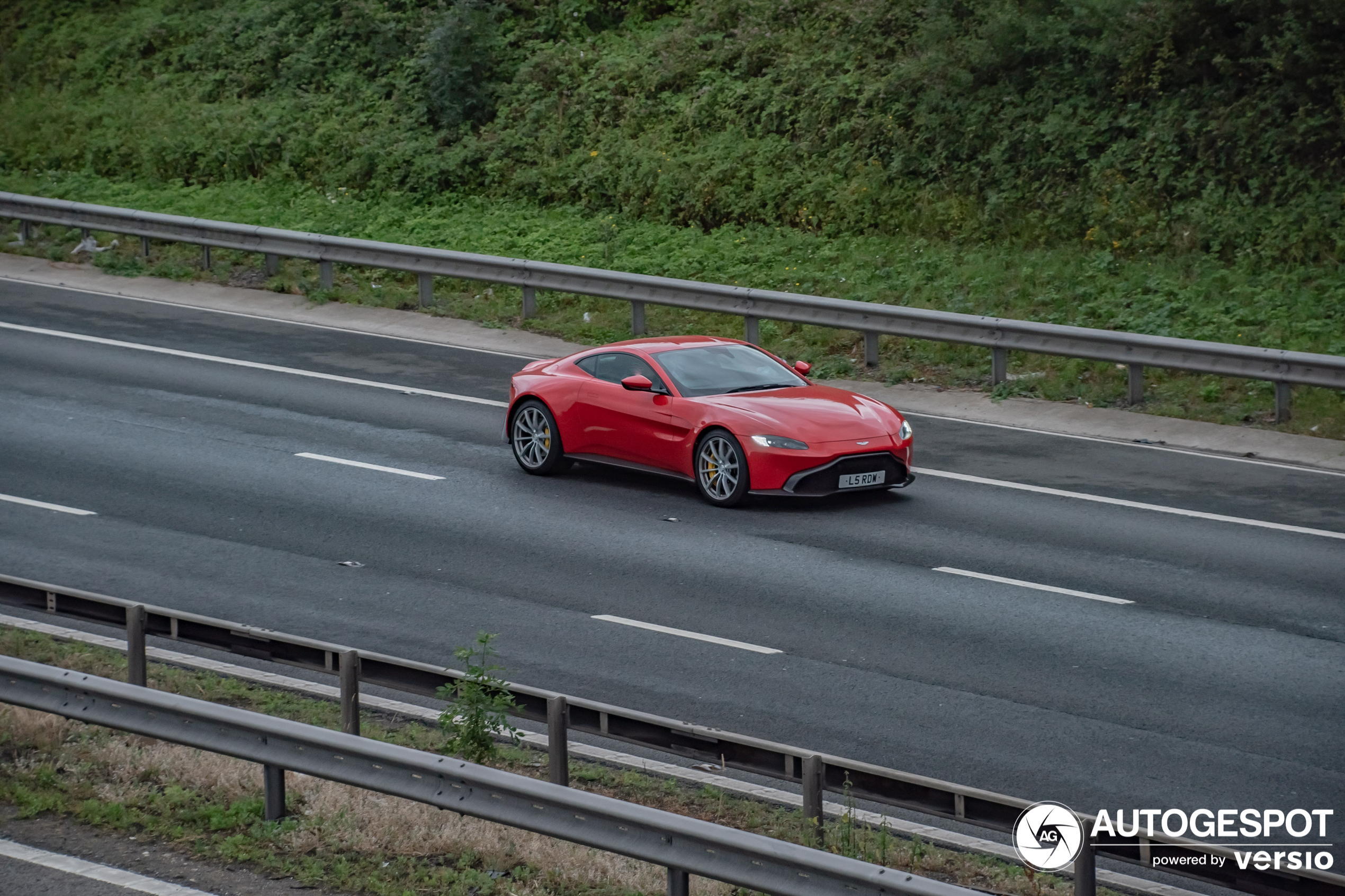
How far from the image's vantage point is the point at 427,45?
1184 inches

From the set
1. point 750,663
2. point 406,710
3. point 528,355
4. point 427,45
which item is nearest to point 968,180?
point 528,355

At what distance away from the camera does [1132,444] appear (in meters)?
16.3

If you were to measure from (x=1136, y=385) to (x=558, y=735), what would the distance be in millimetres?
11585

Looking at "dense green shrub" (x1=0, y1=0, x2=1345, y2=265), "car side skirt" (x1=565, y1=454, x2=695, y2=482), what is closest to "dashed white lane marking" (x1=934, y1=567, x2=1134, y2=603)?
"car side skirt" (x1=565, y1=454, x2=695, y2=482)

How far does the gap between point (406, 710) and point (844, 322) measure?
10.9 m

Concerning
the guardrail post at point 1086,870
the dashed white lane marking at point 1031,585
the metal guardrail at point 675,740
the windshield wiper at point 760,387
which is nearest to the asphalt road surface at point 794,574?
the dashed white lane marking at point 1031,585

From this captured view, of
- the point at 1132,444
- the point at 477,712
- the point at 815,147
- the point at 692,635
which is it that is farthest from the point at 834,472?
the point at 815,147

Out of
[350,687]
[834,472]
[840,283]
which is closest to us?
[350,687]

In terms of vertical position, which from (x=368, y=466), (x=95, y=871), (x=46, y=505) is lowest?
(x=95, y=871)

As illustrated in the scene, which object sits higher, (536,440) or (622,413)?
(622,413)

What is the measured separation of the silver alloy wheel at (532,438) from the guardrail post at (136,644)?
6.65 meters

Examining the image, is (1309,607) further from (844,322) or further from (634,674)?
(844,322)

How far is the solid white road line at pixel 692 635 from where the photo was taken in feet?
34.2

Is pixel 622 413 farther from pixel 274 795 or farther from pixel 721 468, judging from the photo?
pixel 274 795
